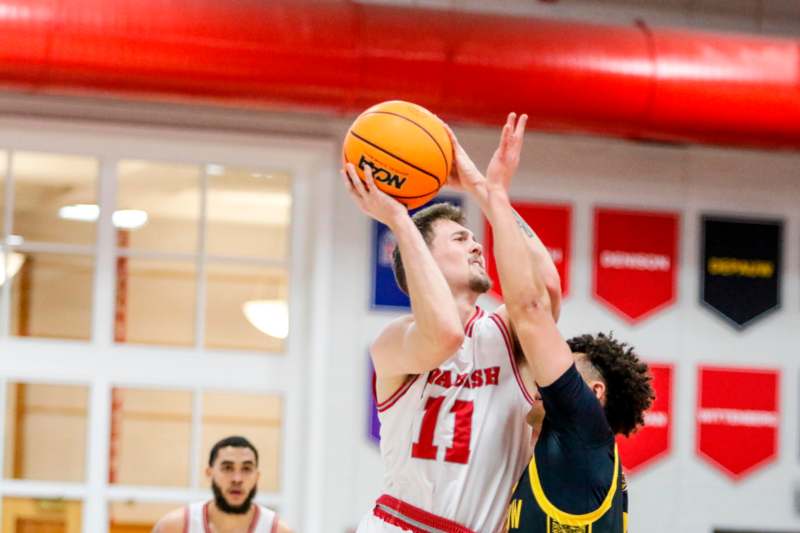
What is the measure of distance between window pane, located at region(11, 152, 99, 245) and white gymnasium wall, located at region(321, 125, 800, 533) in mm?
1477

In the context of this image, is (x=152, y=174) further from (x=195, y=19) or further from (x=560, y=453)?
(x=560, y=453)

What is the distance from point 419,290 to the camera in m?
4.09

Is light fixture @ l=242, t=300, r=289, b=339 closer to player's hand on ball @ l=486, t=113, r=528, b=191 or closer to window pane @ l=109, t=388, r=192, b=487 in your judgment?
window pane @ l=109, t=388, r=192, b=487

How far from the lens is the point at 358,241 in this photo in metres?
8.29

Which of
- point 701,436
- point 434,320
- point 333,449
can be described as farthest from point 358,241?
point 434,320

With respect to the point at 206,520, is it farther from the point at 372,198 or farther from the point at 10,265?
the point at 372,198

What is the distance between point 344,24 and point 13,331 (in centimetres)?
265

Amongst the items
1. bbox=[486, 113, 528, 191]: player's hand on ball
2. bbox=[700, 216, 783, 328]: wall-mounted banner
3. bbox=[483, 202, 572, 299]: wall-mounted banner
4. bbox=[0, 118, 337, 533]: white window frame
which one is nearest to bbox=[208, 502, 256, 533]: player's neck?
bbox=[0, 118, 337, 533]: white window frame

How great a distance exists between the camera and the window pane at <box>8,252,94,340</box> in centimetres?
816

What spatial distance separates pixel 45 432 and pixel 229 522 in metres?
1.49

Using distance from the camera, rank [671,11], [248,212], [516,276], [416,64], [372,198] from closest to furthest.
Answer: [516,276]
[372,198]
[416,64]
[248,212]
[671,11]

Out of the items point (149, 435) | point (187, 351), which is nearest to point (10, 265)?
point (187, 351)

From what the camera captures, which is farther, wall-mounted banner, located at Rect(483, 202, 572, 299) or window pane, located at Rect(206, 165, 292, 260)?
wall-mounted banner, located at Rect(483, 202, 572, 299)

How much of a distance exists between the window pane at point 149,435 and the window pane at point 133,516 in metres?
0.14
